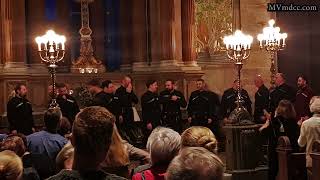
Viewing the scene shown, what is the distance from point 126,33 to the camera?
63.0 ft

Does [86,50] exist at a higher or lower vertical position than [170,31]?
lower

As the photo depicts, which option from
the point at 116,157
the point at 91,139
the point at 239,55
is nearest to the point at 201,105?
the point at 239,55

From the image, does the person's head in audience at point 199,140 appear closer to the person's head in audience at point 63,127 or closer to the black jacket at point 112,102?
the person's head in audience at point 63,127

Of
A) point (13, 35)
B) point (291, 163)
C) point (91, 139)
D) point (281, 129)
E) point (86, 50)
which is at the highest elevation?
point (13, 35)

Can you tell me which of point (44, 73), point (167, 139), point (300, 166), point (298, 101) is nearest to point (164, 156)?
point (167, 139)

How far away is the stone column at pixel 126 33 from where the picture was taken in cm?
1902

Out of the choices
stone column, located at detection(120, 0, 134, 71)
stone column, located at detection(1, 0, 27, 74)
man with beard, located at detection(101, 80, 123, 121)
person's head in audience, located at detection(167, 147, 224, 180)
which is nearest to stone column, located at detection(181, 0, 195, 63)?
stone column, located at detection(120, 0, 134, 71)

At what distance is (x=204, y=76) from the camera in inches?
746

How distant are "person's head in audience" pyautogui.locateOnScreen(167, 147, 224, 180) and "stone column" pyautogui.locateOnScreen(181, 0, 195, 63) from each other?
1503 cm

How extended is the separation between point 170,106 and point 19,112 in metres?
3.61

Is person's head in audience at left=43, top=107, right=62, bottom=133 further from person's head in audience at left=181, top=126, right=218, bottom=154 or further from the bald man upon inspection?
the bald man

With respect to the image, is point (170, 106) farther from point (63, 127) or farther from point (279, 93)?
point (63, 127)

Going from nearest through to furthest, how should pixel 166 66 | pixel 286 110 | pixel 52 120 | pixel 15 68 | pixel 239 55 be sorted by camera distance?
pixel 52 120, pixel 286 110, pixel 239 55, pixel 15 68, pixel 166 66

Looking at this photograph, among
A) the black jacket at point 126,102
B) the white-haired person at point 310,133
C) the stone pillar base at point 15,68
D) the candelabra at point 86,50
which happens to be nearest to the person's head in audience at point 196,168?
the white-haired person at point 310,133
